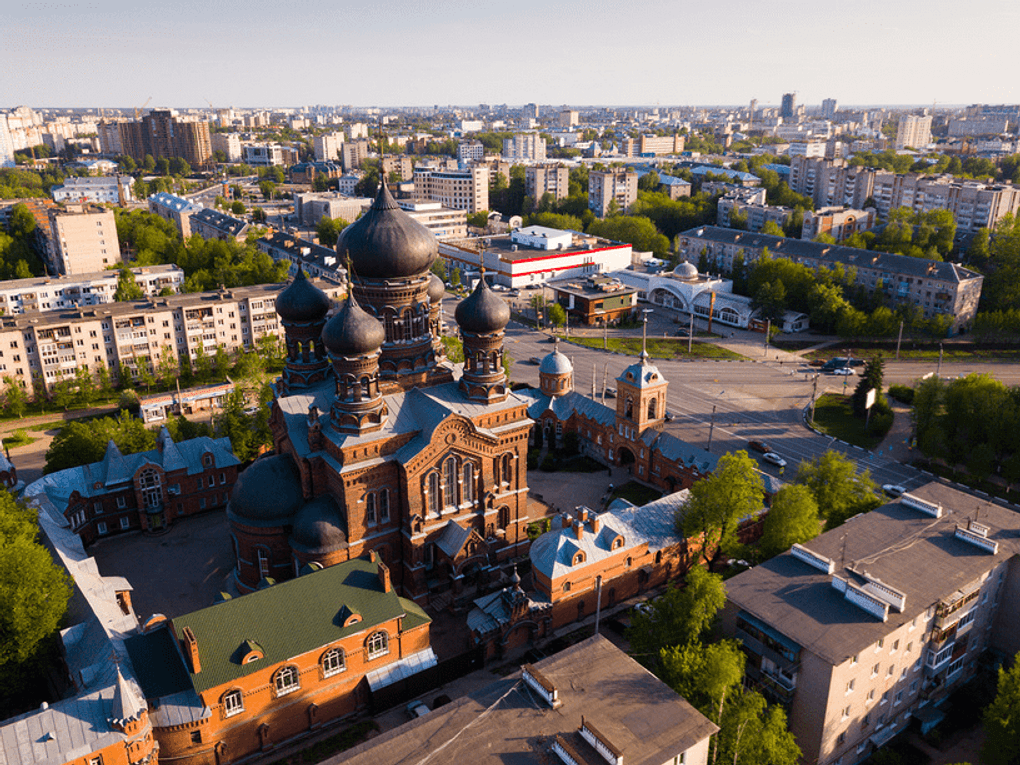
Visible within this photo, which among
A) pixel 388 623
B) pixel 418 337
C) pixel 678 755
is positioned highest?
pixel 418 337

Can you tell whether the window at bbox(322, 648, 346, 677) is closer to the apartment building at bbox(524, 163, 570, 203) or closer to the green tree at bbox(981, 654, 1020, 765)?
the green tree at bbox(981, 654, 1020, 765)

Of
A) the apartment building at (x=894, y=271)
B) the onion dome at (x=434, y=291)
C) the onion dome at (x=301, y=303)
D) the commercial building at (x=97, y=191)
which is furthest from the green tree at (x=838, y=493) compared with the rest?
the commercial building at (x=97, y=191)

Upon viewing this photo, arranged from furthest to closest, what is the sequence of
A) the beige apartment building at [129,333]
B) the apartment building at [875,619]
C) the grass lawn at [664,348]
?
the grass lawn at [664,348]
the beige apartment building at [129,333]
the apartment building at [875,619]

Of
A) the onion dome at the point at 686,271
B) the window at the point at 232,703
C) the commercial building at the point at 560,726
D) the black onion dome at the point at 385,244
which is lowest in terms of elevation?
the window at the point at 232,703

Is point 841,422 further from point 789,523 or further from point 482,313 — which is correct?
point 482,313

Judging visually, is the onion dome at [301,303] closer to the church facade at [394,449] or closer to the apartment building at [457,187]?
the church facade at [394,449]

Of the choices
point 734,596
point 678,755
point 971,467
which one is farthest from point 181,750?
point 971,467

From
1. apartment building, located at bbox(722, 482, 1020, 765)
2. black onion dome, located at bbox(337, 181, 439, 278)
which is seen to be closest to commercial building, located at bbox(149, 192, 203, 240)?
black onion dome, located at bbox(337, 181, 439, 278)

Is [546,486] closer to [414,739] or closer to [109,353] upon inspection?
[414,739]
